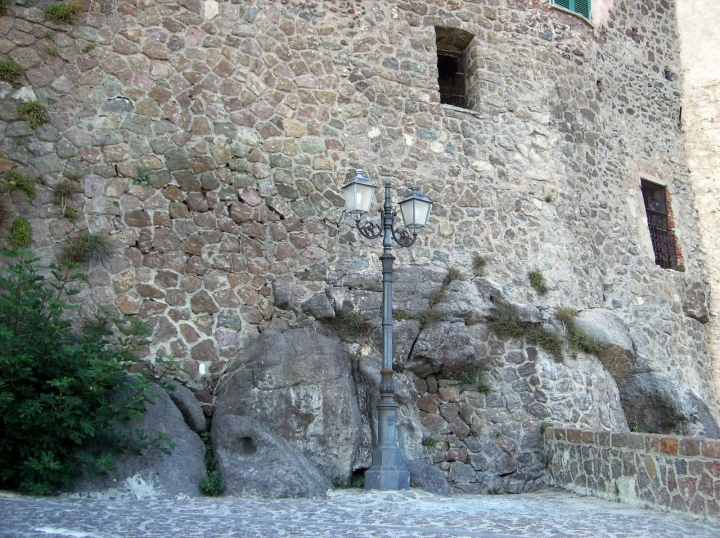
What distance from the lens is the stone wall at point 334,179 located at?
8.94 meters

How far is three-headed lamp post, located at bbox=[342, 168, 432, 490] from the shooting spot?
7676 millimetres

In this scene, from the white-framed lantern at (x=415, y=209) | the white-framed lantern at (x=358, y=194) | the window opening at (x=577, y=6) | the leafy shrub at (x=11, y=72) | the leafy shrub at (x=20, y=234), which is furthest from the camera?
the window opening at (x=577, y=6)

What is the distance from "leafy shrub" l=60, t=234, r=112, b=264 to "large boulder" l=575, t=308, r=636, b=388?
6.41 metres

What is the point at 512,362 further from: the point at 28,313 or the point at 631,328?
the point at 28,313

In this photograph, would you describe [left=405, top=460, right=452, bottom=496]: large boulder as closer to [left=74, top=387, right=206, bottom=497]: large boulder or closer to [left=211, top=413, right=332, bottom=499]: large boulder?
[left=211, top=413, right=332, bottom=499]: large boulder

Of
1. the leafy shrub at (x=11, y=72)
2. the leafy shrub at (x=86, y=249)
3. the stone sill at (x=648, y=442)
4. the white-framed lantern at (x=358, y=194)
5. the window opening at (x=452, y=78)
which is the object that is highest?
the window opening at (x=452, y=78)

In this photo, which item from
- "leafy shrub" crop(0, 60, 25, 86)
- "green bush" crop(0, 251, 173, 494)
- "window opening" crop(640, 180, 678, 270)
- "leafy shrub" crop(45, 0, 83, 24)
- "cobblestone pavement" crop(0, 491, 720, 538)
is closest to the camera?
"cobblestone pavement" crop(0, 491, 720, 538)

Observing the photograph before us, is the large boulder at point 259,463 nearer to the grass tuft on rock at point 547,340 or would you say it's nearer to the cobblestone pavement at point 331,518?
the cobblestone pavement at point 331,518

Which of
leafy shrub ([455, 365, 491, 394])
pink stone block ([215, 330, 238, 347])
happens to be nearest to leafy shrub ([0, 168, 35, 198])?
pink stone block ([215, 330, 238, 347])

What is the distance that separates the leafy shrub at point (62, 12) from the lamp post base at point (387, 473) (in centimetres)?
632

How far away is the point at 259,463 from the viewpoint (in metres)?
7.43

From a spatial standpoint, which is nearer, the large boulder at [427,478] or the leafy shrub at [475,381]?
the large boulder at [427,478]

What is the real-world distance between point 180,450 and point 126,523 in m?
2.03

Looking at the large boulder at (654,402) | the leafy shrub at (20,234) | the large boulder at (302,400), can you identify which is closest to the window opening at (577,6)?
the large boulder at (654,402)
